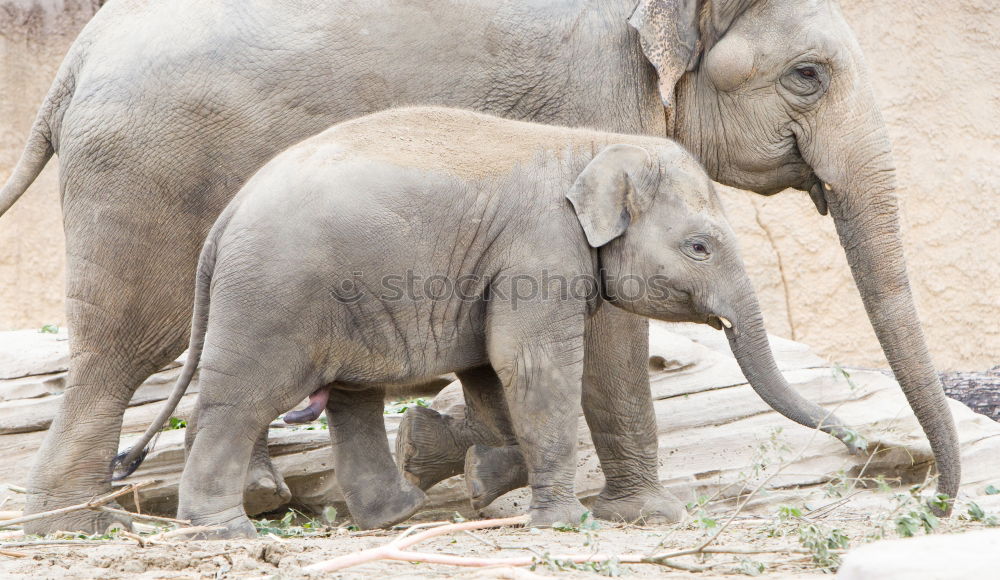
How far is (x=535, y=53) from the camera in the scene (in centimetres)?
490

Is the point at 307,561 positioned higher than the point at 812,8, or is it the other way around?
the point at 812,8

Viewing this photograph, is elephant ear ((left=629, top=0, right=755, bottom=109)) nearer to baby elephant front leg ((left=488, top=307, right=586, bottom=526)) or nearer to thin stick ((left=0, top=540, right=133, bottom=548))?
baby elephant front leg ((left=488, top=307, right=586, bottom=526))

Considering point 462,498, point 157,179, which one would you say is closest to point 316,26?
point 157,179

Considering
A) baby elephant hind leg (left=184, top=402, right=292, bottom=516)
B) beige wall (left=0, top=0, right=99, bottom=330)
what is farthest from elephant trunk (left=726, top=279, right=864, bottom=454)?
beige wall (left=0, top=0, right=99, bottom=330)

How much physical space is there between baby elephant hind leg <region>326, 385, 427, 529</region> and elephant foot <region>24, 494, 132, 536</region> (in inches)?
30.9

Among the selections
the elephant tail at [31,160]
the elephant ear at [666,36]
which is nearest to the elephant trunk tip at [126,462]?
the elephant tail at [31,160]

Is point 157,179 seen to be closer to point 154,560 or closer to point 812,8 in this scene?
point 154,560

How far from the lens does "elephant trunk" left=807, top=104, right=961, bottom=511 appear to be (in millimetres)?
4879

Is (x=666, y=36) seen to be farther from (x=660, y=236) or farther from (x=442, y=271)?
(x=442, y=271)

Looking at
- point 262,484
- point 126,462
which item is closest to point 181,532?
point 126,462

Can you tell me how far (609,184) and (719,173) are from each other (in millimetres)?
1106

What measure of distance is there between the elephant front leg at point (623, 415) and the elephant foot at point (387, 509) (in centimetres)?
76

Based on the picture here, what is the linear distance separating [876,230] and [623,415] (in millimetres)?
1169

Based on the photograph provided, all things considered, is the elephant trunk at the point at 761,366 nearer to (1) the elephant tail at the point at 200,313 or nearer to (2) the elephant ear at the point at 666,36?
(2) the elephant ear at the point at 666,36
